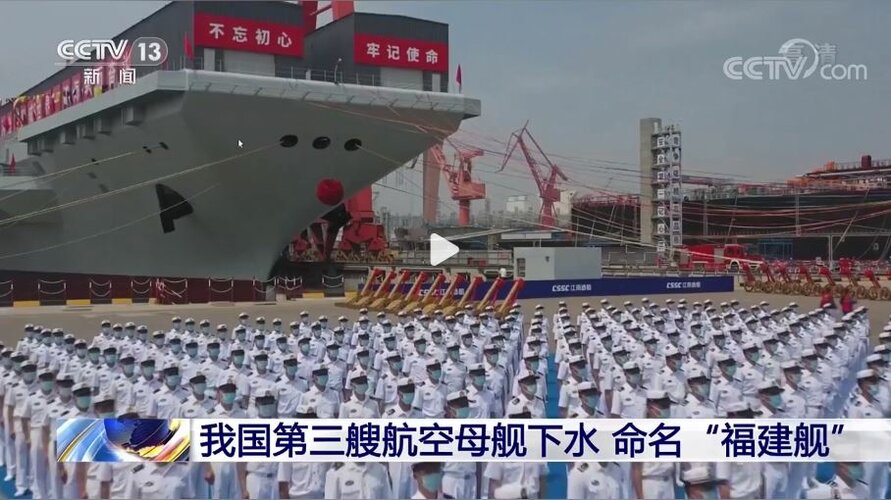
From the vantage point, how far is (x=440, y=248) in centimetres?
1321

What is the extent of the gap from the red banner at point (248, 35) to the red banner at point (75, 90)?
4.12 metres

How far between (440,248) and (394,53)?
574cm

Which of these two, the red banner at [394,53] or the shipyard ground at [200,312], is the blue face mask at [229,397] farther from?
the shipyard ground at [200,312]

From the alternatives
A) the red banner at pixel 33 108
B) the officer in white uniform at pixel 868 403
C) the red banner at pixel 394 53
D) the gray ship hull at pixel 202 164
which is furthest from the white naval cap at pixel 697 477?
the red banner at pixel 33 108

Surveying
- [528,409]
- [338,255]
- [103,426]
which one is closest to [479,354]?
[528,409]

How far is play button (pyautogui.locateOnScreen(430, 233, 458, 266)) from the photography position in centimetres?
1118

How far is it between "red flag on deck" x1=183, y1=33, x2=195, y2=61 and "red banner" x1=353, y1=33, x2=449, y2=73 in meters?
3.61

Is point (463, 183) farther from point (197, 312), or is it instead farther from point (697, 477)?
point (197, 312)

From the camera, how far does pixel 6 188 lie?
81.9ft

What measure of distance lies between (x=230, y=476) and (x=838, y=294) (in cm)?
1497

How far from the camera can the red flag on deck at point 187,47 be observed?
16.5 metres

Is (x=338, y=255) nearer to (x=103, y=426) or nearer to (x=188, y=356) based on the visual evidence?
(x=188, y=356)
